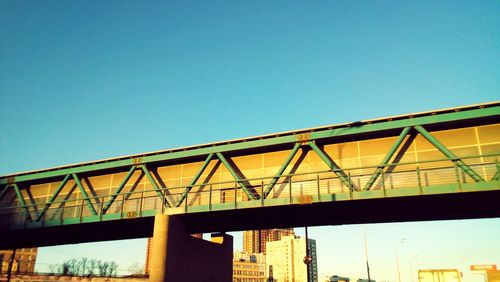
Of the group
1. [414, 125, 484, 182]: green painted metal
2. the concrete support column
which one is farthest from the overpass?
the concrete support column

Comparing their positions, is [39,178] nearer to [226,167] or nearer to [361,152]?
[226,167]

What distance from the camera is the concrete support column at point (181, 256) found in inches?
802

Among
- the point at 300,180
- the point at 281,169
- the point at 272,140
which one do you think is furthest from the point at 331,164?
the point at 272,140

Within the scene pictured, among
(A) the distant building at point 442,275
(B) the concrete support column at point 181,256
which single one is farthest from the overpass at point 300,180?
(A) the distant building at point 442,275

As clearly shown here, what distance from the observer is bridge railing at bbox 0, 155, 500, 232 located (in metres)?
18.3

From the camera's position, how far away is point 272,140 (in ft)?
72.3

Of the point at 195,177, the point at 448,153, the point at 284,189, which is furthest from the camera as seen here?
the point at 195,177

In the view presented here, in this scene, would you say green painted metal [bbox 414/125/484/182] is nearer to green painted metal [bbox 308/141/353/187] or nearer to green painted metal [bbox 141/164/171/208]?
green painted metal [bbox 308/141/353/187]

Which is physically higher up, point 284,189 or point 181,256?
point 284,189

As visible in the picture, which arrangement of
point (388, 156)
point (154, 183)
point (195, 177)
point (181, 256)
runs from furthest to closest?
1. point (154, 183)
2. point (195, 177)
3. point (181, 256)
4. point (388, 156)

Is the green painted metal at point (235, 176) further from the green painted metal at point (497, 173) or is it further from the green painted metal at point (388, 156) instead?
the green painted metal at point (497, 173)

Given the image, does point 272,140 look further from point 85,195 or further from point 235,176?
point 85,195

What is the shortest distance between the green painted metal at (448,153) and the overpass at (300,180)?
5cm

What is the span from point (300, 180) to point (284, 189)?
108cm
